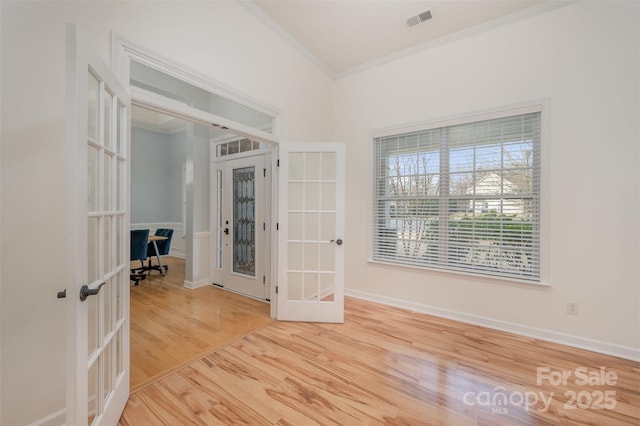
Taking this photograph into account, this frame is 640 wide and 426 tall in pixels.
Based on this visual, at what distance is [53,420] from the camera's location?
1.46 meters

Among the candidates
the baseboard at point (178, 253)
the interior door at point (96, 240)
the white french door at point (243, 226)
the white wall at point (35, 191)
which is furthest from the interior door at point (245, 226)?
the baseboard at point (178, 253)

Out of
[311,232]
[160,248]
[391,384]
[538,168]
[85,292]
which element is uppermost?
[538,168]

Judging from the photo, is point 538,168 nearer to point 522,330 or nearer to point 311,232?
point 522,330

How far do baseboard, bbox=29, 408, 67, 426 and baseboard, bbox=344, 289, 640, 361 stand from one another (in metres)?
3.06

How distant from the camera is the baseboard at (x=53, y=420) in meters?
1.41

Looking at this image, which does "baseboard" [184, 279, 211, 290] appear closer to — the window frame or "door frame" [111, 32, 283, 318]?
"door frame" [111, 32, 283, 318]

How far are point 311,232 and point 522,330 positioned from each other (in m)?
2.44

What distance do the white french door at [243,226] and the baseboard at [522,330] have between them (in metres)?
1.66

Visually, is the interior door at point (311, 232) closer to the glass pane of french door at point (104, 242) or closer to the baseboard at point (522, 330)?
the baseboard at point (522, 330)

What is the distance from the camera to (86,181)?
1.14 m

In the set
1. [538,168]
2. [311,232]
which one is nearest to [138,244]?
[311,232]

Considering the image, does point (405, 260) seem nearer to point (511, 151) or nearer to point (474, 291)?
point (474, 291)

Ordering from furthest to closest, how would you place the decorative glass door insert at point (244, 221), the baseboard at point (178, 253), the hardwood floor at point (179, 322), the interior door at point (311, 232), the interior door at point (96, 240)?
the baseboard at point (178, 253) < the decorative glass door insert at point (244, 221) < the interior door at point (311, 232) < the hardwood floor at point (179, 322) < the interior door at point (96, 240)

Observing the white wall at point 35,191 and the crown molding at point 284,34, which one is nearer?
the white wall at point 35,191
